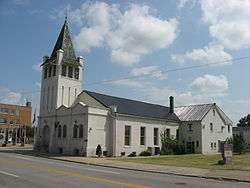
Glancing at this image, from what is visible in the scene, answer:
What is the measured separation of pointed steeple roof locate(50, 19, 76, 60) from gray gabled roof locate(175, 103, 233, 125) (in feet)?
71.4

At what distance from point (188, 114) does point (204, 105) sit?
346 centimetres

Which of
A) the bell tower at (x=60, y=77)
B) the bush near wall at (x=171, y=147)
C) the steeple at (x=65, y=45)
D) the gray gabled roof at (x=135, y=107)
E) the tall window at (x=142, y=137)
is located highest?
the steeple at (x=65, y=45)

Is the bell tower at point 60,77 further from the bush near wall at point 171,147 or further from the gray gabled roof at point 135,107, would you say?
the bush near wall at point 171,147

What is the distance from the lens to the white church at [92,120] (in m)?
44.9

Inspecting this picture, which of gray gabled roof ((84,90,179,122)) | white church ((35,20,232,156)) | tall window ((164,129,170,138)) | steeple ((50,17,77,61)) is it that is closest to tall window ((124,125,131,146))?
white church ((35,20,232,156))

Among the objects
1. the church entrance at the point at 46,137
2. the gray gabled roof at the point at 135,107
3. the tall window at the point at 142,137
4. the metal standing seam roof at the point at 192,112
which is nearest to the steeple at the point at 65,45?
the gray gabled roof at the point at 135,107

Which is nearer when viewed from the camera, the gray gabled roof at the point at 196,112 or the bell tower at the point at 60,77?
the bell tower at the point at 60,77

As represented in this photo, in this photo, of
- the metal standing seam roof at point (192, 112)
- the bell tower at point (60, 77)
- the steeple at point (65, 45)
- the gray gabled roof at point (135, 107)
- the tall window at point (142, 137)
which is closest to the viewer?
the gray gabled roof at point (135, 107)

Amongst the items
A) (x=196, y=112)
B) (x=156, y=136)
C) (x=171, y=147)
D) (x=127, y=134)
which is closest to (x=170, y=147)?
(x=171, y=147)

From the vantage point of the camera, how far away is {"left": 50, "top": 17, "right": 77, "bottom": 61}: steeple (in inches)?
2058

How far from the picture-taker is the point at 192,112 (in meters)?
62.3

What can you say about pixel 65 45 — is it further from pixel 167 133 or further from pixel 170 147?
pixel 170 147

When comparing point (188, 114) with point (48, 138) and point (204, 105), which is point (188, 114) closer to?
point (204, 105)

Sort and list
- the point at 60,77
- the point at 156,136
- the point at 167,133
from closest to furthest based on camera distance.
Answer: the point at 60,77, the point at 156,136, the point at 167,133
